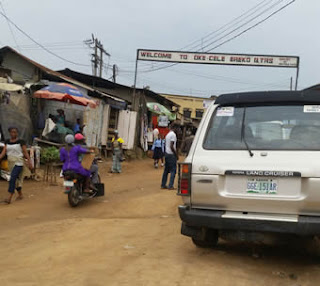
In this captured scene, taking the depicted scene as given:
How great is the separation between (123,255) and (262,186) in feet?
6.23

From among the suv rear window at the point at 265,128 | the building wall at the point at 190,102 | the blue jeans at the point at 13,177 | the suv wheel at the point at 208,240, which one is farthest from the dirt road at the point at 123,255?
the building wall at the point at 190,102

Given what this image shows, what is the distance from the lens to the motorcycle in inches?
317

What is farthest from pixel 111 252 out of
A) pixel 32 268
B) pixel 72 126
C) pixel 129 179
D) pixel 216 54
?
pixel 216 54

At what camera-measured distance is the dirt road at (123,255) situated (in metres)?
4.00

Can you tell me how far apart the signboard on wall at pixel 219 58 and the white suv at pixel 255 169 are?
15935 mm

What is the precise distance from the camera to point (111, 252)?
4.91 meters

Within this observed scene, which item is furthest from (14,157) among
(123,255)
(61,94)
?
(123,255)

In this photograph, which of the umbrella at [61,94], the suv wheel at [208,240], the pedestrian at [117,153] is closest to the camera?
the suv wheel at [208,240]

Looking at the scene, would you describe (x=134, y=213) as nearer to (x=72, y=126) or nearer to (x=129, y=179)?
(x=129, y=179)

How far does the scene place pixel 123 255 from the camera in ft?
15.6

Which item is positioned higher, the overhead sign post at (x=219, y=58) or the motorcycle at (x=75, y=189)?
the overhead sign post at (x=219, y=58)

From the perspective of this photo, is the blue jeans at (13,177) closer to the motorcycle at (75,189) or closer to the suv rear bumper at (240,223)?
the motorcycle at (75,189)

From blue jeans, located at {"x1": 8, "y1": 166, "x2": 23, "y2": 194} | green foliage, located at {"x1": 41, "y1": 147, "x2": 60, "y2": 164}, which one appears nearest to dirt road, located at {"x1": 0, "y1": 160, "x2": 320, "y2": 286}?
blue jeans, located at {"x1": 8, "y1": 166, "x2": 23, "y2": 194}

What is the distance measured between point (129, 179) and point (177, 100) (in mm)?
41107
